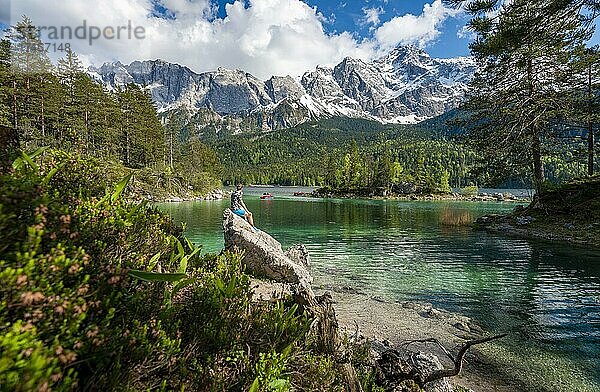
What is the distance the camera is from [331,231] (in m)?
30.7

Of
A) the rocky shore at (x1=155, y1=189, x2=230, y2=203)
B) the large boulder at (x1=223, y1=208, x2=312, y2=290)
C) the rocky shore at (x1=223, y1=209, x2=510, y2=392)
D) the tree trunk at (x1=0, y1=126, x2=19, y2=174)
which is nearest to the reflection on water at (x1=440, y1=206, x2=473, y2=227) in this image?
the rocky shore at (x1=223, y1=209, x2=510, y2=392)

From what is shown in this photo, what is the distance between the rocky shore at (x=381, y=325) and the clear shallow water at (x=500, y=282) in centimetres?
86

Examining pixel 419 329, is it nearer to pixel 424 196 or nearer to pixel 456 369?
pixel 456 369

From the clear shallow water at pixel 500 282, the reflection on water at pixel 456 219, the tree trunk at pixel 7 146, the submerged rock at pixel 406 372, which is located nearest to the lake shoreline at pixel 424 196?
the reflection on water at pixel 456 219

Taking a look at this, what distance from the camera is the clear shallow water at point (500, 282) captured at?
26.2ft

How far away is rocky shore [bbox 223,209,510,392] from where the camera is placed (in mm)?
5410

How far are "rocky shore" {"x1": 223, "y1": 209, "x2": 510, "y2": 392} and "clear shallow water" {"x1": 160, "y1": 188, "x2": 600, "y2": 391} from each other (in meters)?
0.86

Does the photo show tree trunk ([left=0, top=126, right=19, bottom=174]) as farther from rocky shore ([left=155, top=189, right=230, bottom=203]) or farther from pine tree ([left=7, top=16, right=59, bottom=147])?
rocky shore ([left=155, top=189, right=230, bottom=203])

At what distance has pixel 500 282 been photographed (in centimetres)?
1437

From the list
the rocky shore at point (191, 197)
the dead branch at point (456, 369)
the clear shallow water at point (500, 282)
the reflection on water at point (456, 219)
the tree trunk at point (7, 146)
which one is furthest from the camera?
the rocky shore at point (191, 197)

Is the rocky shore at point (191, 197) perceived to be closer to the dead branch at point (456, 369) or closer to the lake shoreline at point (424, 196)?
the lake shoreline at point (424, 196)

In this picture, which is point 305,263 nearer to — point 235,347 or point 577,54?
point 235,347

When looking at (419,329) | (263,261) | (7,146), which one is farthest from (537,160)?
(7,146)

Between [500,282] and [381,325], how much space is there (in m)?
7.61
